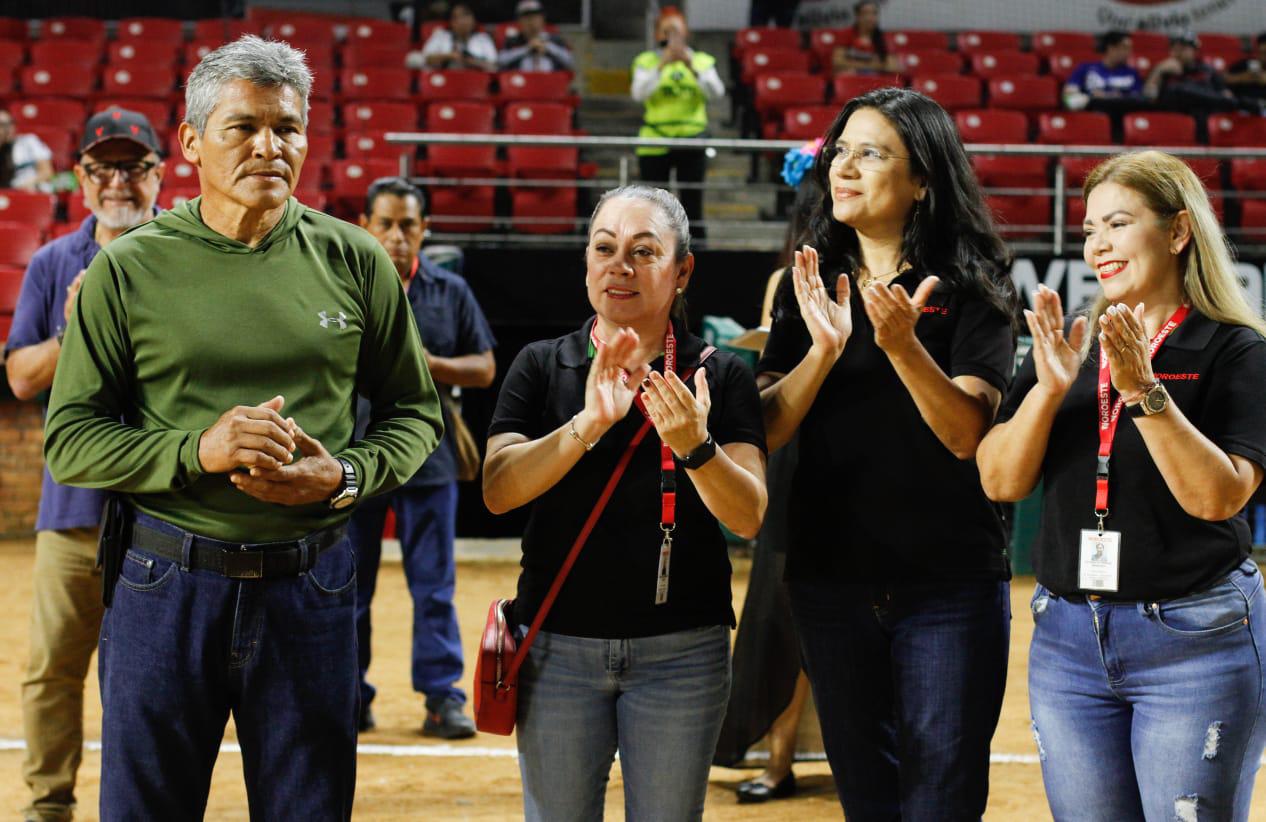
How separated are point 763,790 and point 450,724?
49.1 inches

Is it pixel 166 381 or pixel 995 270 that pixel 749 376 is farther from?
pixel 166 381

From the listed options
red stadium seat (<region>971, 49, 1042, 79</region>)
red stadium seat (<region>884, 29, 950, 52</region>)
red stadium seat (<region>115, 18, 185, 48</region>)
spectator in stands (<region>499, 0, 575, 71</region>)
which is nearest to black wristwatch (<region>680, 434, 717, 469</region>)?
spectator in stands (<region>499, 0, 575, 71</region>)

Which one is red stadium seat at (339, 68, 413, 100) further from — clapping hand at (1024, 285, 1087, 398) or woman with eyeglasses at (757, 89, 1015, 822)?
clapping hand at (1024, 285, 1087, 398)

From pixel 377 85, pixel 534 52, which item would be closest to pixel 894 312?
pixel 534 52

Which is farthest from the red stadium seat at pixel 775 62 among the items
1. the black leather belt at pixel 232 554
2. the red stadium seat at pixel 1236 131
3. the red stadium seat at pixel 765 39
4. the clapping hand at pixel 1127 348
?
the black leather belt at pixel 232 554

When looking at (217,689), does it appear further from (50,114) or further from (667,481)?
(50,114)

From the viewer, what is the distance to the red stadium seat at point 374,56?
42.3 feet

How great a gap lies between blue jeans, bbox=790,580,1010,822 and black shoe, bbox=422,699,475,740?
7.92ft

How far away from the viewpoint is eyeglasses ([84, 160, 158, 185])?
3.79 meters

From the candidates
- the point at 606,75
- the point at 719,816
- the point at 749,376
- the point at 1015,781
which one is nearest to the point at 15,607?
the point at 719,816

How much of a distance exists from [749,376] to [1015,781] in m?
2.45

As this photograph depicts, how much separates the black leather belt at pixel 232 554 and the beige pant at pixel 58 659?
Answer: 1.42m

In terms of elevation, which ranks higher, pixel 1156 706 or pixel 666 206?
pixel 666 206

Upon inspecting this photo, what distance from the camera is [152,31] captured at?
43.4ft
